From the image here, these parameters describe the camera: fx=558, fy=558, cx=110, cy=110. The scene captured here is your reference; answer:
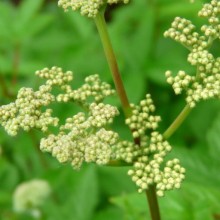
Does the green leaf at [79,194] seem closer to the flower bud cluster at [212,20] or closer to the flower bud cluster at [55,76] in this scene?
the flower bud cluster at [55,76]

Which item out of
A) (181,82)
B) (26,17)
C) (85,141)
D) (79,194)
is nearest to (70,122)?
(85,141)

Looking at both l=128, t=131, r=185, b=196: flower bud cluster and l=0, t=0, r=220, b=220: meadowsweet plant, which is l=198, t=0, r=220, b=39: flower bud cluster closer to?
l=0, t=0, r=220, b=220: meadowsweet plant

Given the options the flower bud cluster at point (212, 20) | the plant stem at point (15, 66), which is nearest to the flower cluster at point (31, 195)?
the plant stem at point (15, 66)

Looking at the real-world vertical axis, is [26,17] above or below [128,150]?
above

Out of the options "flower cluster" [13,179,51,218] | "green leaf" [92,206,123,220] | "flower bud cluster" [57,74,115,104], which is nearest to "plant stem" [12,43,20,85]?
"flower cluster" [13,179,51,218]

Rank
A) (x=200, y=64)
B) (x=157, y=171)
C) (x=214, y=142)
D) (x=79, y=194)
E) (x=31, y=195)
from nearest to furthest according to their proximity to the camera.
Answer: (x=157, y=171), (x=200, y=64), (x=214, y=142), (x=79, y=194), (x=31, y=195)

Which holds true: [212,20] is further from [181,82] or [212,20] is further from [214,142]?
[214,142]

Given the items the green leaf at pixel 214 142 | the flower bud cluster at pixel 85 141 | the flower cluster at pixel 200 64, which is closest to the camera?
the flower bud cluster at pixel 85 141

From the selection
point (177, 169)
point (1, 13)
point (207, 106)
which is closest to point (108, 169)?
point (207, 106)
